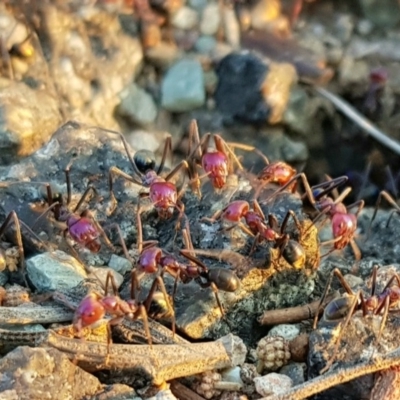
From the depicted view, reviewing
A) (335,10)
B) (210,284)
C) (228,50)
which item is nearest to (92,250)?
(210,284)

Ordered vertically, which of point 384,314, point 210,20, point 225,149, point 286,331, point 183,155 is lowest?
point 183,155

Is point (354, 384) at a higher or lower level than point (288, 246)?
lower

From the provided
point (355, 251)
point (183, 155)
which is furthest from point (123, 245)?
point (183, 155)

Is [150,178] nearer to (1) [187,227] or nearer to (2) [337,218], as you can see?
(1) [187,227]

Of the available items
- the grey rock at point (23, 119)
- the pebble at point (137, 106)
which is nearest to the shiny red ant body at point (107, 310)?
the grey rock at point (23, 119)

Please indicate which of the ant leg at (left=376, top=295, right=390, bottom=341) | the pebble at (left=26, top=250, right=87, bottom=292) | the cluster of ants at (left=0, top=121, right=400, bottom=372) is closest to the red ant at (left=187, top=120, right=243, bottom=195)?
the cluster of ants at (left=0, top=121, right=400, bottom=372)

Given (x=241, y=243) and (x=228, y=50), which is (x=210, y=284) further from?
(x=228, y=50)

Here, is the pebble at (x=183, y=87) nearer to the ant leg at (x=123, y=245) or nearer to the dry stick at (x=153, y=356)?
the ant leg at (x=123, y=245)
